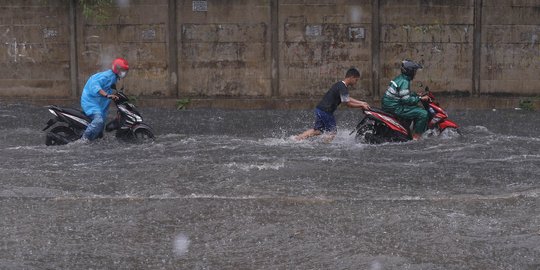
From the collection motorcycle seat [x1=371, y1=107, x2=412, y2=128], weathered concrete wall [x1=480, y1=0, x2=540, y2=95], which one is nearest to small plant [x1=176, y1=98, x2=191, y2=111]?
weathered concrete wall [x1=480, y1=0, x2=540, y2=95]

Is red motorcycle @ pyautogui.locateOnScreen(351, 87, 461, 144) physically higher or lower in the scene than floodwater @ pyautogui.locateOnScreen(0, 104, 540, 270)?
higher

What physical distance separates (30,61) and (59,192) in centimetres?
1137

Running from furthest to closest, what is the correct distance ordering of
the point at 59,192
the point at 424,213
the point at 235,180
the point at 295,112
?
the point at 295,112 < the point at 235,180 < the point at 59,192 < the point at 424,213

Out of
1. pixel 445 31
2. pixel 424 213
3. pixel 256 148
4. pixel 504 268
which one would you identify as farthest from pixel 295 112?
pixel 504 268

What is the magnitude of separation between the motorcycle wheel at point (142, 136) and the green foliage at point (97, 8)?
7.07m

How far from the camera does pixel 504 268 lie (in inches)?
249

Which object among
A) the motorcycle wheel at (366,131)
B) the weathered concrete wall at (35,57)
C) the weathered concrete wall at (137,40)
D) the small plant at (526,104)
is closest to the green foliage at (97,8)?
the weathered concrete wall at (137,40)

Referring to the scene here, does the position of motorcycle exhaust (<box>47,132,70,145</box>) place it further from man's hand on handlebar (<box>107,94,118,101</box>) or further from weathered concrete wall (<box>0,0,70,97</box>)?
weathered concrete wall (<box>0,0,70,97</box>)

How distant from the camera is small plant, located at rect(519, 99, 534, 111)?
18656 mm

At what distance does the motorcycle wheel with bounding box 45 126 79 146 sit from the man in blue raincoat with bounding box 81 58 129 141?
0.86 ft

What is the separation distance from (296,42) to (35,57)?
20.7 ft

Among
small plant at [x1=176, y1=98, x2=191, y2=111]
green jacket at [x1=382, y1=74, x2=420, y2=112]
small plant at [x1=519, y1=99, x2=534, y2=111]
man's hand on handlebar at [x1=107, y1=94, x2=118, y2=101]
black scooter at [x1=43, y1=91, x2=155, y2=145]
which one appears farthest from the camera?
small plant at [x1=176, y1=98, x2=191, y2=111]

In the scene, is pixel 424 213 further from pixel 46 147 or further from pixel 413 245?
pixel 46 147

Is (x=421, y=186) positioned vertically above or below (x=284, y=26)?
below
